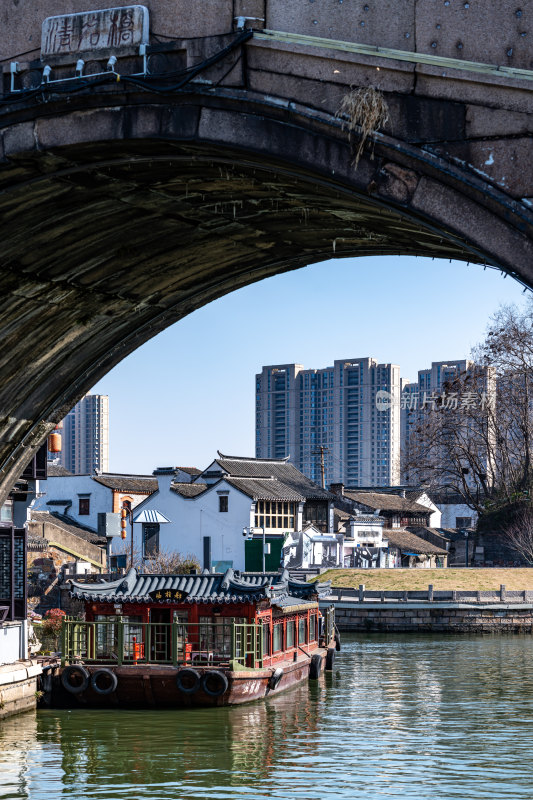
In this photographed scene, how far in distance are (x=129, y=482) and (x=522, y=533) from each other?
2675 centimetres

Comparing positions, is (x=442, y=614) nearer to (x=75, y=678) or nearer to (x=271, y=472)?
(x=271, y=472)

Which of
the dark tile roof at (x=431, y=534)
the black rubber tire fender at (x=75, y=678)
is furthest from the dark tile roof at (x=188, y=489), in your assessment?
the black rubber tire fender at (x=75, y=678)

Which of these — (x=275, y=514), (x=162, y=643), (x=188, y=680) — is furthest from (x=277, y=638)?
(x=275, y=514)

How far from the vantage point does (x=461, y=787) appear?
59.4 feet

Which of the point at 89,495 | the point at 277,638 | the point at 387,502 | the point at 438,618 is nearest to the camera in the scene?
the point at 277,638

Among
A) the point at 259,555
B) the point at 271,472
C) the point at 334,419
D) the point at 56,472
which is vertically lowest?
the point at 259,555

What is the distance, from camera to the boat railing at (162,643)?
2711cm

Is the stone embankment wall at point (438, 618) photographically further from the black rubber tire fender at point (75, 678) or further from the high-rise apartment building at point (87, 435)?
the high-rise apartment building at point (87, 435)

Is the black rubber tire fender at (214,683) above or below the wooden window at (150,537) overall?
below

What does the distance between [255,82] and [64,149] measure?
83.4 inches

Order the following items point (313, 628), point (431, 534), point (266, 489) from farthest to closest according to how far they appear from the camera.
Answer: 1. point (431, 534)
2. point (266, 489)
3. point (313, 628)

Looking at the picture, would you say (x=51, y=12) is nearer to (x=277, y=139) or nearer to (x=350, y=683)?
(x=277, y=139)

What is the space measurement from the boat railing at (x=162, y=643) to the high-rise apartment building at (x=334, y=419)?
4954 inches

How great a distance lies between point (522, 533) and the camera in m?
57.8
